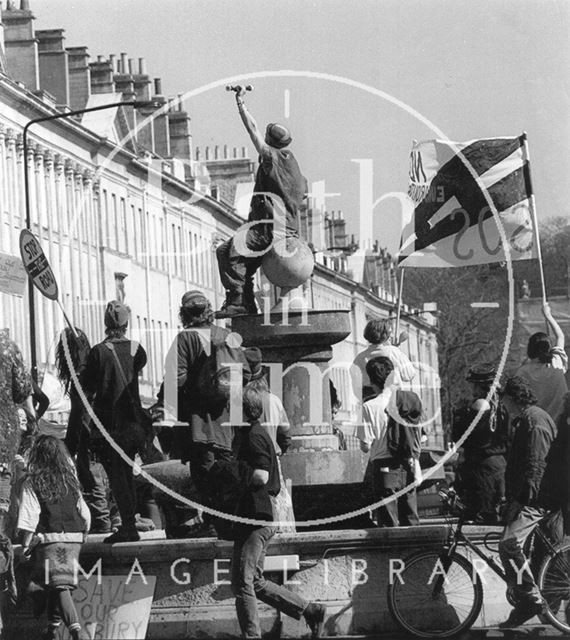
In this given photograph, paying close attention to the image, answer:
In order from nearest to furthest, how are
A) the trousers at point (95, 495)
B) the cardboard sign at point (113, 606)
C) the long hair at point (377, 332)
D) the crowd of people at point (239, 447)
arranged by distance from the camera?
the crowd of people at point (239, 447) → the cardboard sign at point (113, 606) → the trousers at point (95, 495) → the long hair at point (377, 332)

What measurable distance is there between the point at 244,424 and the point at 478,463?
2.32 metres

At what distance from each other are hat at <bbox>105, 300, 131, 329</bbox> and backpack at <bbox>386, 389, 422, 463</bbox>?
2126 millimetres

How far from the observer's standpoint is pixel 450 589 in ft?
45.0

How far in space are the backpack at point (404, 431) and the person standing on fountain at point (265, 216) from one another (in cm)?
276

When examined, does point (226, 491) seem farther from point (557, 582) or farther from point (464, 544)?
point (557, 582)

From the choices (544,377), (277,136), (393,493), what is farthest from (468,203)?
(393,493)

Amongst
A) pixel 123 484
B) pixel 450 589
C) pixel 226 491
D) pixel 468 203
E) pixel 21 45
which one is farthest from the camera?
pixel 21 45

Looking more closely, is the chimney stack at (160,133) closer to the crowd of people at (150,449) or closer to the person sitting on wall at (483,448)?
the crowd of people at (150,449)

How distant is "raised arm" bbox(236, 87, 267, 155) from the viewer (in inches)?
652

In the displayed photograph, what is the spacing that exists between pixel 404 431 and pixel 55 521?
9.38ft

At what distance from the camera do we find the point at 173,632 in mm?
13664

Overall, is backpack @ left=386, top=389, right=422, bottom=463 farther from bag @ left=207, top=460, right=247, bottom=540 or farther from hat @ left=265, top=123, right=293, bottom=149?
hat @ left=265, top=123, right=293, bottom=149

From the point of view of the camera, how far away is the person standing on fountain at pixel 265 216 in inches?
674

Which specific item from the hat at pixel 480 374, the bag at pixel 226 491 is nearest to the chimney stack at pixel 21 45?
the hat at pixel 480 374
